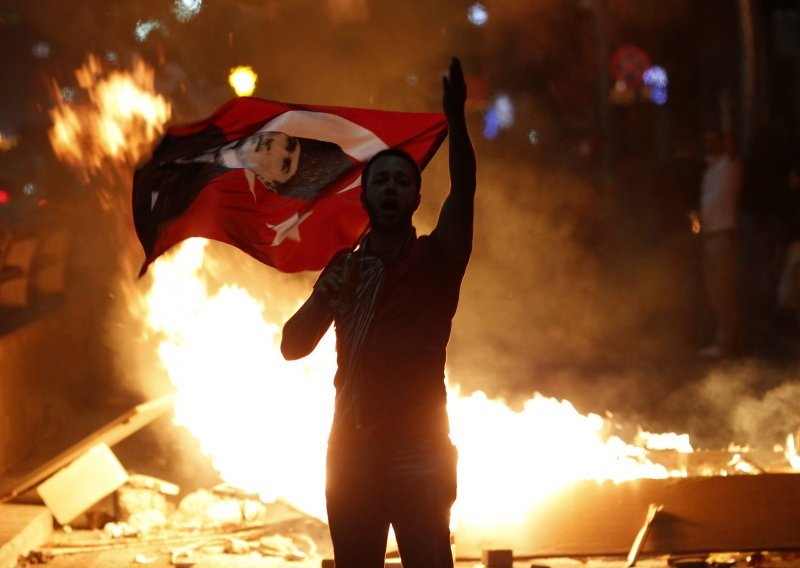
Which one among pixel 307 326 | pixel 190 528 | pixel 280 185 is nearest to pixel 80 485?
pixel 190 528

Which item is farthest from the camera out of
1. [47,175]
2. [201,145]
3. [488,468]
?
[47,175]

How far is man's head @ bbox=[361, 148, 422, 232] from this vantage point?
359cm

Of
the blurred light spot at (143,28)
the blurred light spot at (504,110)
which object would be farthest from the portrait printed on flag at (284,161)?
the blurred light spot at (504,110)

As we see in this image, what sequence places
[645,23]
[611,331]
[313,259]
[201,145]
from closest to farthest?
[313,259], [201,145], [611,331], [645,23]

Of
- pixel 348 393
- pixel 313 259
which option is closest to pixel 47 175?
pixel 313 259

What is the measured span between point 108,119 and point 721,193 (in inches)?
254

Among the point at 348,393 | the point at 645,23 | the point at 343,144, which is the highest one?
the point at 645,23

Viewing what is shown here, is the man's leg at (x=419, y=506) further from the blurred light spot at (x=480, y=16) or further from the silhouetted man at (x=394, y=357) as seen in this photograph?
the blurred light spot at (x=480, y=16)

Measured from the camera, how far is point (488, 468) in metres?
6.69

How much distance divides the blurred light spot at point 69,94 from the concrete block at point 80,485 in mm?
7262

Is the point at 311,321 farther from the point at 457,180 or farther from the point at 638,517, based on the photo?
the point at 638,517

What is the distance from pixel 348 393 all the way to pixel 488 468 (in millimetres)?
3259

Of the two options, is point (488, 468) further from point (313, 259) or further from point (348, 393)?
point (348, 393)

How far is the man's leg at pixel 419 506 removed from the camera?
3.46 m
